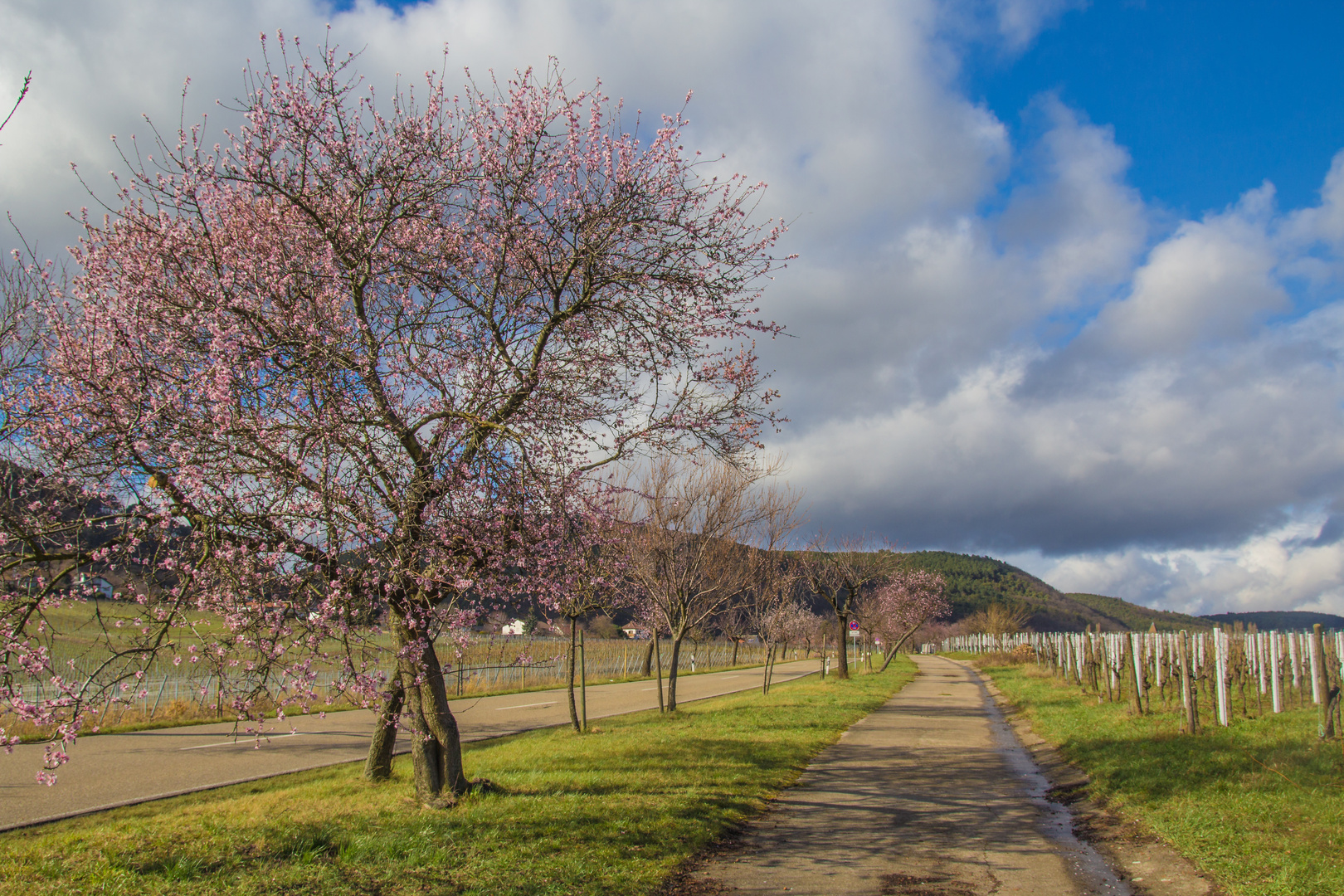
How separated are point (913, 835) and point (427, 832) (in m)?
4.94

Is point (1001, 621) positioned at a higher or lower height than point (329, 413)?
lower

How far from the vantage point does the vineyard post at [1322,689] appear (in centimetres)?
1171

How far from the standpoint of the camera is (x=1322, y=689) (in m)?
12.1

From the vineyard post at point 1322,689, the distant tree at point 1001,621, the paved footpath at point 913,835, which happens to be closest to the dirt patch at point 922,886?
the paved footpath at point 913,835

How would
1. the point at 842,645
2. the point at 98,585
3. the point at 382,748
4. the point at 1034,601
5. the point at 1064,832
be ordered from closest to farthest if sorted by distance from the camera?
the point at 98,585, the point at 1064,832, the point at 382,748, the point at 842,645, the point at 1034,601

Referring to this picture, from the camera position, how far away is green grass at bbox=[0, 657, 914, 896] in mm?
5953

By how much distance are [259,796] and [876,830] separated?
7.85 m

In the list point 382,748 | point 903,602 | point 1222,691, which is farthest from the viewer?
point 903,602

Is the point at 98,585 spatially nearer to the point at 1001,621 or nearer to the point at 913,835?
the point at 913,835

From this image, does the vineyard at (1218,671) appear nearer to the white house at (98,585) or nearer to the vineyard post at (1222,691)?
the vineyard post at (1222,691)

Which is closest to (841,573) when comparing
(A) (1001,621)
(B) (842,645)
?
(B) (842,645)

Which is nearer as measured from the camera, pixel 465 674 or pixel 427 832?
pixel 427 832

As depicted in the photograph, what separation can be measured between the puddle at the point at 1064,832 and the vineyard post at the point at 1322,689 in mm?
4032

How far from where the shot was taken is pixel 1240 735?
492 inches
